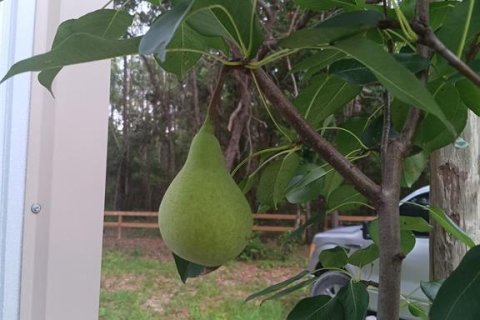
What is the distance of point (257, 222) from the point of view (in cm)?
755

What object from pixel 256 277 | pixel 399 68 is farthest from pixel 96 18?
pixel 256 277

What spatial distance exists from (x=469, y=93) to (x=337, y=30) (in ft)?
0.77

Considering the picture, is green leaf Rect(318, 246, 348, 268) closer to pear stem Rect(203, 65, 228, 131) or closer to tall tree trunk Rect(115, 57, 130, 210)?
pear stem Rect(203, 65, 228, 131)

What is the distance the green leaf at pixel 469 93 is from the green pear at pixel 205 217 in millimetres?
275

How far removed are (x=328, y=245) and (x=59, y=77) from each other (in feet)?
11.6

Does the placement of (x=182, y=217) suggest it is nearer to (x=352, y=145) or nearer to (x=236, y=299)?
(x=352, y=145)

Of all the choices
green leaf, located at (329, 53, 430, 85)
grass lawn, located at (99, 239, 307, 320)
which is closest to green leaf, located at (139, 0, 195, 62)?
green leaf, located at (329, 53, 430, 85)

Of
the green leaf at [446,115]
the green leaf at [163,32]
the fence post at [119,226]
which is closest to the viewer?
the green leaf at [163,32]

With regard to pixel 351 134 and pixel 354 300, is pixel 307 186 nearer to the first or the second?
pixel 351 134

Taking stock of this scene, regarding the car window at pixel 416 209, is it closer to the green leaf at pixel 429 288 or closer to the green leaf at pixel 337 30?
the green leaf at pixel 429 288

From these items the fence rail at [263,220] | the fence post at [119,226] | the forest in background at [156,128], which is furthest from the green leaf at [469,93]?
the fence post at [119,226]

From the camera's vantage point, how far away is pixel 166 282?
17.2 ft

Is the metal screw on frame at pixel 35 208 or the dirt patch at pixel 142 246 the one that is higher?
the metal screw on frame at pixel 35 208

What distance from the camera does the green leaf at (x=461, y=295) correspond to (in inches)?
17.6
